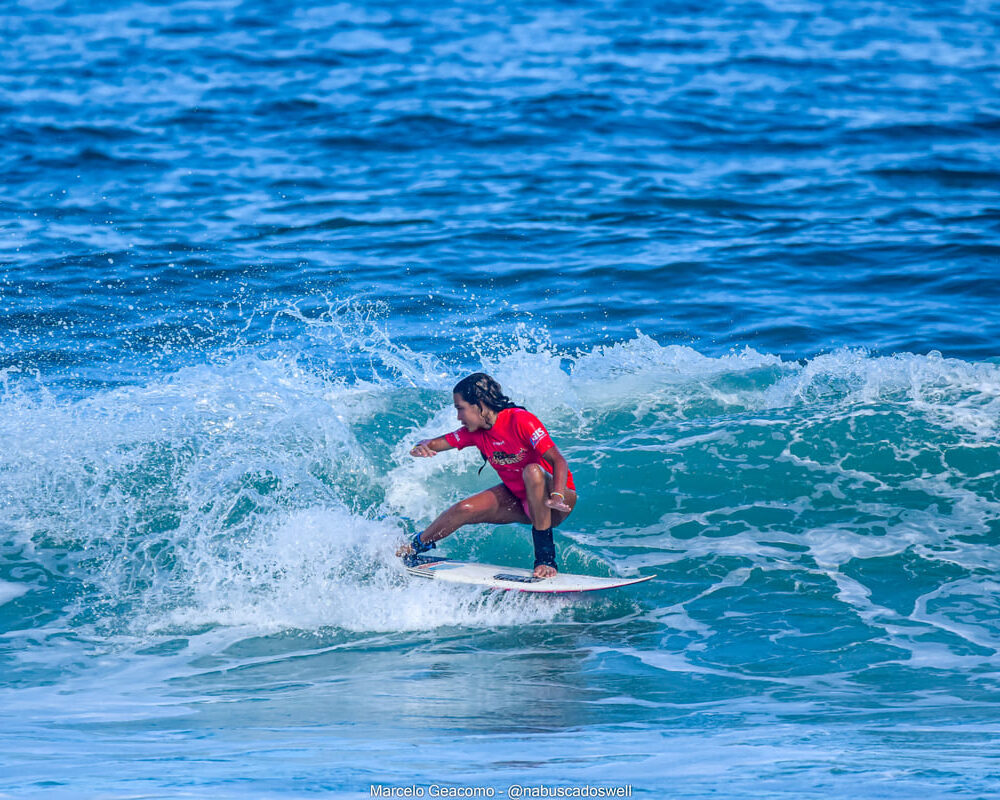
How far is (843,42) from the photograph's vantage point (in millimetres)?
30141

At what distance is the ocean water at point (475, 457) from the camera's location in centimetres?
587

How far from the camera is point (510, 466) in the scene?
7676 mm

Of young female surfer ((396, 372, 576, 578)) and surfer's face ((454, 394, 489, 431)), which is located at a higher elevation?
surfer's face ((454, 394, 489, 431))

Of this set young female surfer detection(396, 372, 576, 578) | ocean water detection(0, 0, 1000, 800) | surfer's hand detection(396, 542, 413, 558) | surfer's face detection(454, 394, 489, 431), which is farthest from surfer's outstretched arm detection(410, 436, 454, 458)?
ocean water detection(0, 0, 1000, 800)

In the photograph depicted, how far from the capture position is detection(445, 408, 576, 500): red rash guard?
7465 mm

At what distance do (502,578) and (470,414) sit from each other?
124 centimetres

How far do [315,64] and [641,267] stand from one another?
1559 cm

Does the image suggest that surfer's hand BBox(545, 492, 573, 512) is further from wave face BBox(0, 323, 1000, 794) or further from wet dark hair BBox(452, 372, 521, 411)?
wave face BBox(0, 323, 1000, 794)

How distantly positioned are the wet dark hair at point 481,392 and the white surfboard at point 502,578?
1.24 meters

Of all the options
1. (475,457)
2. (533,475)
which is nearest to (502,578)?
(533,475)

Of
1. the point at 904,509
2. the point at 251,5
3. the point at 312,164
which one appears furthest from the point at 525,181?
the point at 251,5

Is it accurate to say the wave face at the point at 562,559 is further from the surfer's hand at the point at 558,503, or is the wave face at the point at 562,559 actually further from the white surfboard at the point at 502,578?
the surfer's hand at the point at 558,503

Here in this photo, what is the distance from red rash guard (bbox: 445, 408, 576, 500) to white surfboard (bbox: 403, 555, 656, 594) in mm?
608

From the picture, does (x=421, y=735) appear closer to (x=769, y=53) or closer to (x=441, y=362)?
(x=441, y=362)
